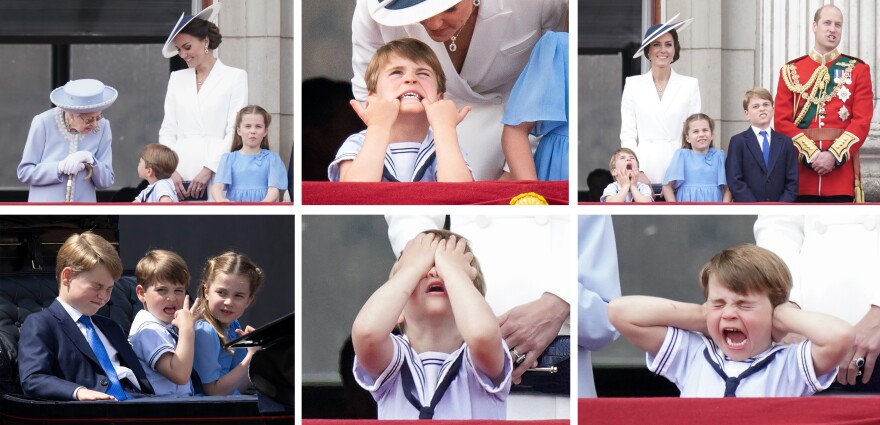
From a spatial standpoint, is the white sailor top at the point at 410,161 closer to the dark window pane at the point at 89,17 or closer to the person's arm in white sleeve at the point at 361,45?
the person's arm in white sleeve at the point at 361,45

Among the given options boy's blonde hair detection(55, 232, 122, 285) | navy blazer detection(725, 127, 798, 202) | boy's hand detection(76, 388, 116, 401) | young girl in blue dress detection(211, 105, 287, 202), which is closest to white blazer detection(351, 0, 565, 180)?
young girl in blue dress detection(211, 105, 287, 202)

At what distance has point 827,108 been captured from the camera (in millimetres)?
5383

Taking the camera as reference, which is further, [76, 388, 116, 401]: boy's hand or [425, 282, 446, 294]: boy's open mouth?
[425, 282, 446, 294]: boy's open mouth

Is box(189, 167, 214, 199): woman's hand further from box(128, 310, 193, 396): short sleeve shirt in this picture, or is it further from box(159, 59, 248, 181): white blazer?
box(128, 310, 193, 396): short sleeve shirt

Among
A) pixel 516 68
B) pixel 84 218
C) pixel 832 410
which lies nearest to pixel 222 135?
pixel 84 218

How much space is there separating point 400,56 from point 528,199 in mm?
712

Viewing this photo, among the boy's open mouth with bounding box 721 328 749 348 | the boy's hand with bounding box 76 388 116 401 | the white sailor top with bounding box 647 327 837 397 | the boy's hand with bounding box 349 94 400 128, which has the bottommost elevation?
the boy's hand with bounding box 76 388 116 401

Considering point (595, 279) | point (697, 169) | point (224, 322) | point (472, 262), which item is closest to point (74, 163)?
point (224, 322)

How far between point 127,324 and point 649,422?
197 centimetres

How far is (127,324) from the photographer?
5.18 metres

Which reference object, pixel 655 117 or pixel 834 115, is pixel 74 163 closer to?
pixel 655 117

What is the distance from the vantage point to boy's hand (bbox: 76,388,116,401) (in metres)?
5.06

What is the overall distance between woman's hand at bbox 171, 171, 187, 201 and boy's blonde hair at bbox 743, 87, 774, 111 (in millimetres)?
2130

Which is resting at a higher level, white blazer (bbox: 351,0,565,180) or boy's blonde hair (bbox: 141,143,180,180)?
white blazer (bbox: 351,0,565,180)
